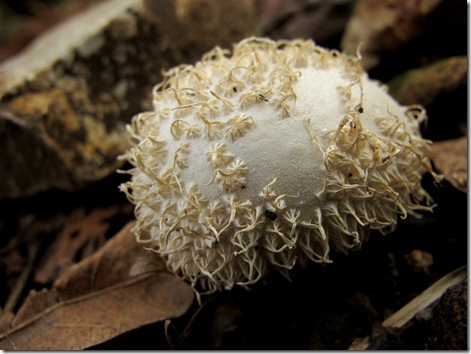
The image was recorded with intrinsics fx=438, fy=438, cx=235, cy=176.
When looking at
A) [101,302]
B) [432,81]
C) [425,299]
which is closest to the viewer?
[425,299]

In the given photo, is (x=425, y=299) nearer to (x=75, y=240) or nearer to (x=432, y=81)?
(x=432, y=81)

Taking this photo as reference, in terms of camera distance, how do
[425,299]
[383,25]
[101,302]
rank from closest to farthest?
[425,299] < [101,302] < [383,25]

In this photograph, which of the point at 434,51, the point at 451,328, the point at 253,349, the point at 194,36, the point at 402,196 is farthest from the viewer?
A: the point at 194,36

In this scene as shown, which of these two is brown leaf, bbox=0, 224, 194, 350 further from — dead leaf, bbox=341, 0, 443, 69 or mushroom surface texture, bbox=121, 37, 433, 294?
dead leaf, bbox=341, 0, 443, 69

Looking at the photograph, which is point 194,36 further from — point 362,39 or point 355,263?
point 355,263

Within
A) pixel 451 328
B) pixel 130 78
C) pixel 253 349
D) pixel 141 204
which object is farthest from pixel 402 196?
pixel 130 78

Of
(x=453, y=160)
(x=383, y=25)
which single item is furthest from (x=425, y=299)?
(x=383, y=25)

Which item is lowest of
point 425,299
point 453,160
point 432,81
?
point 425,299
